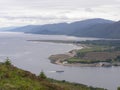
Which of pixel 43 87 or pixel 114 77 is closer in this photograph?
pixel 43 87

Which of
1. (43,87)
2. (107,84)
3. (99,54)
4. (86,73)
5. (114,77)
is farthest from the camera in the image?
(99,54)

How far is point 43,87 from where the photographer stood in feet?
74.7

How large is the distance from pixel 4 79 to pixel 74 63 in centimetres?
11860

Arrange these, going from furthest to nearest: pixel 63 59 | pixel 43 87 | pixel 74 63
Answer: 1. pixel 63 59
2. pixel 74 63
3. pixel 43 87

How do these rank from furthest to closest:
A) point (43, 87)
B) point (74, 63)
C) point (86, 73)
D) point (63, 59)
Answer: point (63, 59) → point (74, 63) → point (86, 73) → point (43, 87)

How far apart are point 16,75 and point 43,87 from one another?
10.8ft

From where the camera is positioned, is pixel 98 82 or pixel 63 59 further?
pixel 63 59

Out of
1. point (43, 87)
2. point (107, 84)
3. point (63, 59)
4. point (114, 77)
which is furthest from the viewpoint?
point (63, 59)

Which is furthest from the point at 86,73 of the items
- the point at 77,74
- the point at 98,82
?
the point at 98,82

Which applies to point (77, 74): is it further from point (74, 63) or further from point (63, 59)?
point (63, 59)

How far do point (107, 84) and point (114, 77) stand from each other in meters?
14.4

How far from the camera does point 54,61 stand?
145 m

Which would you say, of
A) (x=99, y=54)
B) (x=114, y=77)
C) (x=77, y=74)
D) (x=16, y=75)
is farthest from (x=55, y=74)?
(x=16, y=75)

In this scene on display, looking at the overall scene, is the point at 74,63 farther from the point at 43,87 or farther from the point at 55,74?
the point at 43,87
